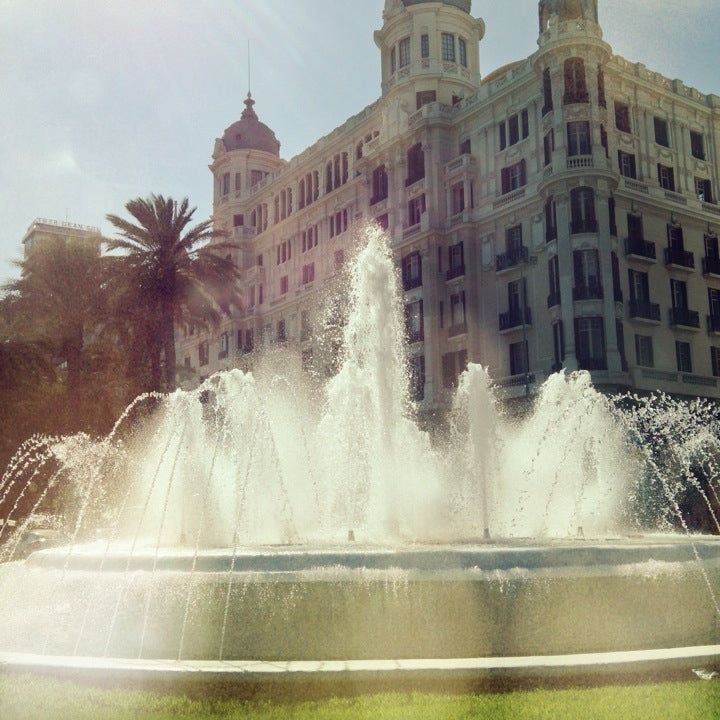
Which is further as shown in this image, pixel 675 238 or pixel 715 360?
pixel 675 238

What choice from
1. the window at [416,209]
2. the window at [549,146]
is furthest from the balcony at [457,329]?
the window at [549,146]

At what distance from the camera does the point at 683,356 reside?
116 ft

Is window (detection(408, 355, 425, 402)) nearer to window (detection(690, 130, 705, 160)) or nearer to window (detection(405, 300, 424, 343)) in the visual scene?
window (detection(405, 300, 424, 343))

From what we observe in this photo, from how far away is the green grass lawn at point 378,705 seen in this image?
6.36 meters

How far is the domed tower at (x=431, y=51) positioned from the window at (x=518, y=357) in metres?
14.0

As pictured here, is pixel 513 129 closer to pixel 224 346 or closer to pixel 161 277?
pixel 161 277

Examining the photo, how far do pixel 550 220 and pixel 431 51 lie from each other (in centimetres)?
1359

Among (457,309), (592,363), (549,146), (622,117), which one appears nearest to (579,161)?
(549,146)

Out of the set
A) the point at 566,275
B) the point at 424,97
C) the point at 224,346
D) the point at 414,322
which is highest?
the point at 424,97

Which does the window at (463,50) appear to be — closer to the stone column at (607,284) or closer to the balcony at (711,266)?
the stone column at (607,284)

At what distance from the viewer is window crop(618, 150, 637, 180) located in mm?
35656

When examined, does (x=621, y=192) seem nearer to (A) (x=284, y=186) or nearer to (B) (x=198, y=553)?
(A) (x=284, y=186)

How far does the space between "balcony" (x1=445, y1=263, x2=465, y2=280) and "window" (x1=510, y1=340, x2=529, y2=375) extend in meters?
4.48

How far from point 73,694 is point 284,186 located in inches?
1917
